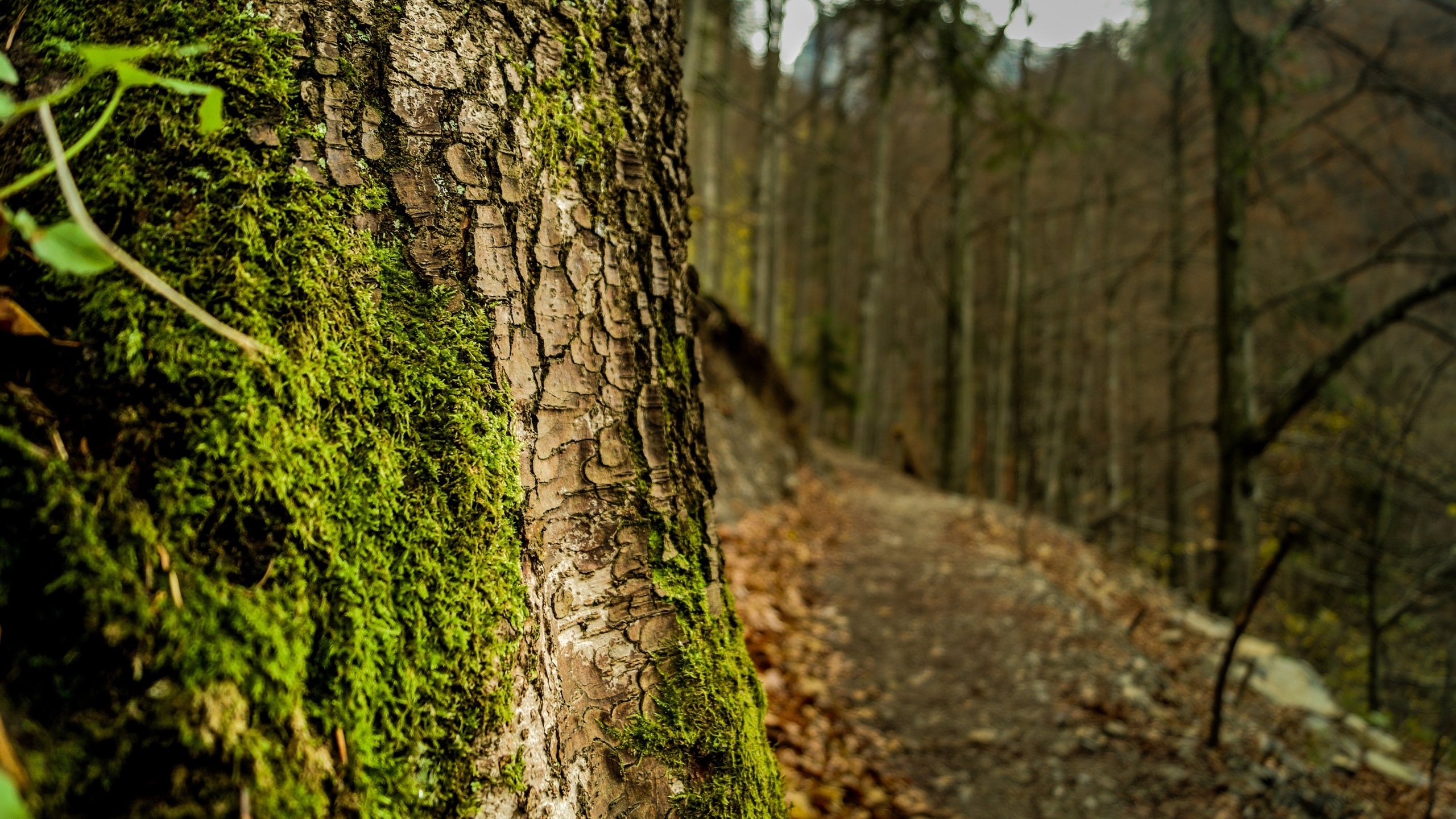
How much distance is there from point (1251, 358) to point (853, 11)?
5688 millimetres

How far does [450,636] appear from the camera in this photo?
830 millimetres

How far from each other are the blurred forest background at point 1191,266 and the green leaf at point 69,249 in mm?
4880

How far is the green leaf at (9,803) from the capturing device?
0.39 metres

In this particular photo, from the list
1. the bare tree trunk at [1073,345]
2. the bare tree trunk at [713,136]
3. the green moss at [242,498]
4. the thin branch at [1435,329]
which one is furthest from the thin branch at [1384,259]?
the bare tree trunk at [1073,345]

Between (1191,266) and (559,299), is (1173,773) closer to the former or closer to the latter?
(559,299)

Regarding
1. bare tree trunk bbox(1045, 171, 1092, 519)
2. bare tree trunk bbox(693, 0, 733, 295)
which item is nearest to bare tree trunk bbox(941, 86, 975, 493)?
bare tree trunk bbox(1045, 171, 1092, 519)

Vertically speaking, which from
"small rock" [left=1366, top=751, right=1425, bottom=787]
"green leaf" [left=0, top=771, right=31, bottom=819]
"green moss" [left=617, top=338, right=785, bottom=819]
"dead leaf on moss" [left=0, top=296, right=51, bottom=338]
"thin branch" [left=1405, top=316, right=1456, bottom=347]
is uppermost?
"thin branch" [left=1405, top=316, right=1456, bottom=347]

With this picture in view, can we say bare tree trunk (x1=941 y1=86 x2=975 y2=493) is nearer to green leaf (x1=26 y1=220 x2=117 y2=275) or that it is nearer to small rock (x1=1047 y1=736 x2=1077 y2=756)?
small rock (x1=1047 y1=736 x2=1077 y2=756)

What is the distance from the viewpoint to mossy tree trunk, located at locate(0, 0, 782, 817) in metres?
0.62

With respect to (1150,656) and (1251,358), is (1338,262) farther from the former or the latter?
(1150,656)

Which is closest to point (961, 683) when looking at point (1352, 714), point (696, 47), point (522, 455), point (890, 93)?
point (522, 455)

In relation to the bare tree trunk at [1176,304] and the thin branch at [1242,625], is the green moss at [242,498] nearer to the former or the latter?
the thin branch at [1242,625]

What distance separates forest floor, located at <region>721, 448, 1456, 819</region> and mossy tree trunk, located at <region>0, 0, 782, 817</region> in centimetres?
133

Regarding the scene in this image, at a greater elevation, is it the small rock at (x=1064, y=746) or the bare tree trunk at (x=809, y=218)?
the bare tree trunk at (x=809, y=218)
